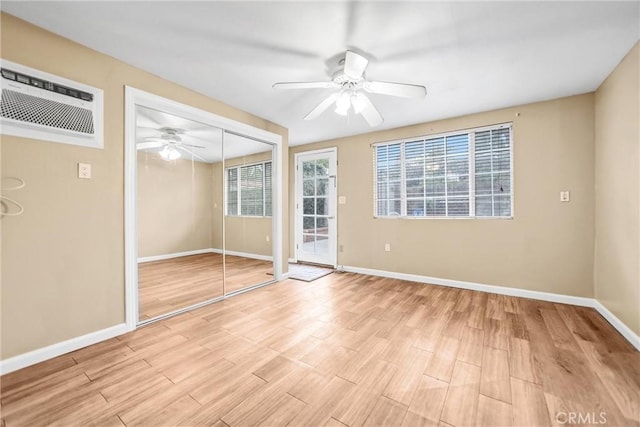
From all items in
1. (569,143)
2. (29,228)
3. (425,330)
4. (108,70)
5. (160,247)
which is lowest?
(425,330)

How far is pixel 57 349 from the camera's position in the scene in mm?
1963

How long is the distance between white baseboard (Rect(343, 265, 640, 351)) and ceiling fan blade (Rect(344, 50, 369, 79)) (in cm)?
302

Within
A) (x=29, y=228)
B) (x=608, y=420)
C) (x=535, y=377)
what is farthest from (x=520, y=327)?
(x=29, y=228)

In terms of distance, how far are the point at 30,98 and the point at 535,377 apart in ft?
12.9

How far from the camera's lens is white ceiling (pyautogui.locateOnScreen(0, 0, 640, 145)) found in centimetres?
171

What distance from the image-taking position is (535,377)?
173 cm

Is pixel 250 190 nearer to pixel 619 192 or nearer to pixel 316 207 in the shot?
pixel 316 207

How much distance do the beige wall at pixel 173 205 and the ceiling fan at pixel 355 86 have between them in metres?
1.61

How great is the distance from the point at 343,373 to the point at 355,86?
233cm

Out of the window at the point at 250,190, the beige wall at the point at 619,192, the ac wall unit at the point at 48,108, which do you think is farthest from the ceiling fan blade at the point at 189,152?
the beige wall at the point at 619,192

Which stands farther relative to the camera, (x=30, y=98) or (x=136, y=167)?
(x=136, y=167)

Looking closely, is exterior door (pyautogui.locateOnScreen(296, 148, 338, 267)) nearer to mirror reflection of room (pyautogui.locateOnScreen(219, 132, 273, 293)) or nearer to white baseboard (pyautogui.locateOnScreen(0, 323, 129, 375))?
mirror reflection of room (pyautogui.locateOnScreen(219, 132, 273, 293))

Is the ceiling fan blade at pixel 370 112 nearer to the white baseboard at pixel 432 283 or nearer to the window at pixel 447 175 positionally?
the window at pixel 447 175

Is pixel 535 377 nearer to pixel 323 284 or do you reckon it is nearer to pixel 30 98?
pixel 323 284
